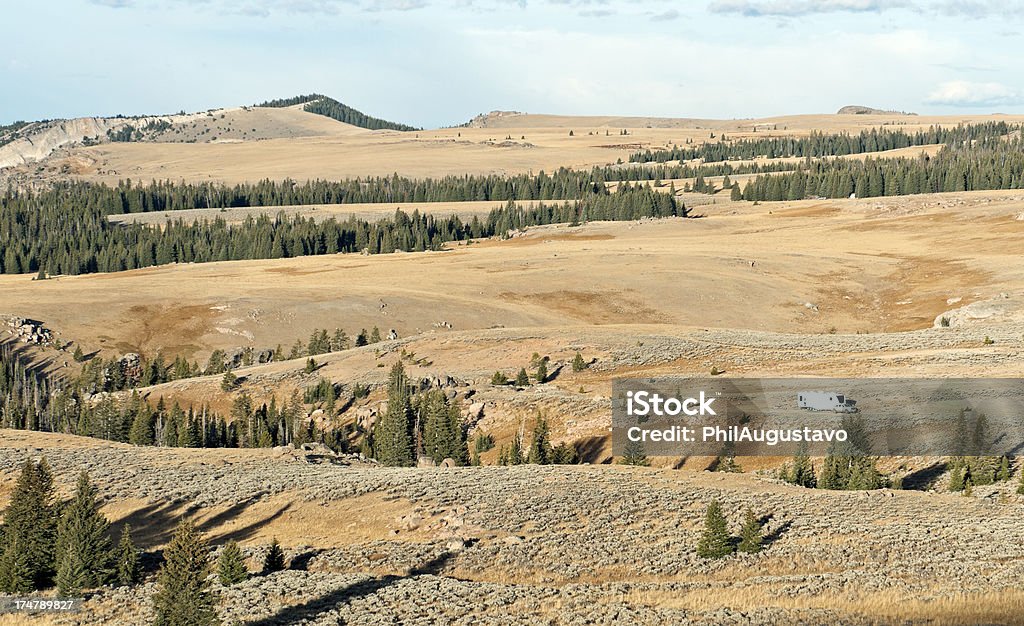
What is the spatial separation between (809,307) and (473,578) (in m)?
93.4

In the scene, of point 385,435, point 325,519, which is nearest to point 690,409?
point 385,435

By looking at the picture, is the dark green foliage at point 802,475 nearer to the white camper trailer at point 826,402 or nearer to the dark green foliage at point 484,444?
the white camper trailer at point 826,402

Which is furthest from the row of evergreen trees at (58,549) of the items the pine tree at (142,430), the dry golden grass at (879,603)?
the pine tree at (142,430)

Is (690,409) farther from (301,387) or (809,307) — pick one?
(809,307)

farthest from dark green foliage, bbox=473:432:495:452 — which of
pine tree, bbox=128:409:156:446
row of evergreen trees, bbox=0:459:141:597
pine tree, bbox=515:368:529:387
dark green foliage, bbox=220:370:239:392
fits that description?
row of evergreen trees, bbox=0:459:141:597

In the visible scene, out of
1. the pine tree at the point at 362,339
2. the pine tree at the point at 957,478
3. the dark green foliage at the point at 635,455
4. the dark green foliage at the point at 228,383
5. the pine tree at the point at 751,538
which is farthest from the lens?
the pine tree at the point at 362,339

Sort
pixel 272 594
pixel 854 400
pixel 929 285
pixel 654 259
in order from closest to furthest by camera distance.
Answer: pixel 272 594
pixel 854 400
pixel 929 285
pixel 654 259

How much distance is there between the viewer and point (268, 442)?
65938mm

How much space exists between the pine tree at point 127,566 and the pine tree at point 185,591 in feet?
18.3

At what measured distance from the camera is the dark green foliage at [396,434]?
6112cm

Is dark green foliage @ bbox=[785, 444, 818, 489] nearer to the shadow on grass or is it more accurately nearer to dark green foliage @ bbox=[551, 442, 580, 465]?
dark green foliage @ bbox=[551, 442, 580, 465]

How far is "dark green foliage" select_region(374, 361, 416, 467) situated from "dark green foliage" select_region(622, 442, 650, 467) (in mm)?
14056

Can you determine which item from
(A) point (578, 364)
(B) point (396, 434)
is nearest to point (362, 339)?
(A) point (578, 364)

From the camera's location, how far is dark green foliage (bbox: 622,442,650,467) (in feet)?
165
